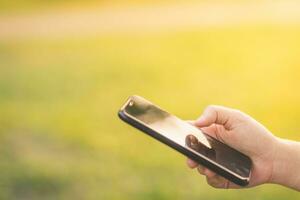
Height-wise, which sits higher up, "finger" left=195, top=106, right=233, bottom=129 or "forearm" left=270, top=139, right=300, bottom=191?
"finger" left=195, top=106, right=233, bottom=129

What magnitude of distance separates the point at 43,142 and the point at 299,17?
81 centimetres

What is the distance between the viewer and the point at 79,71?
4.59 ft

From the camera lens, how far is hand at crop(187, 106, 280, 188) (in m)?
0.91

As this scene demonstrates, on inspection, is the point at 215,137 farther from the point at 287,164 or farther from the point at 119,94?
the point at 119,94

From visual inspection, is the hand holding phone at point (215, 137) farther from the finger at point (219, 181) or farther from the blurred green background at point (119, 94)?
the blurred green background at point (119, 94)

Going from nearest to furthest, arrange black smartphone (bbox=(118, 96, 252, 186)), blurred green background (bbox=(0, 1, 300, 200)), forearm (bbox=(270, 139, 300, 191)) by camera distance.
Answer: black smartphone (bbox=(118, 96, 252, 186)) → forearm (bbox=(270, 139, 300, 191)) → blurred green background (bbox=(0, 1, 300, 200))

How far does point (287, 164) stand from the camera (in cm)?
92

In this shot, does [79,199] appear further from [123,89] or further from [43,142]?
[123,89]

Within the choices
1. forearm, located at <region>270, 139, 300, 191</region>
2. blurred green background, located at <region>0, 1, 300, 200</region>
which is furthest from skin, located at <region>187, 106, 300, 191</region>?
blurred green background, located at <region>0, 1, 300, 200</region>

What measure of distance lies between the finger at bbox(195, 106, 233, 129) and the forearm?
4.1 inches

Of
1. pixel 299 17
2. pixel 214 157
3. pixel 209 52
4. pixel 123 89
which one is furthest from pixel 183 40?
pixel 214 157

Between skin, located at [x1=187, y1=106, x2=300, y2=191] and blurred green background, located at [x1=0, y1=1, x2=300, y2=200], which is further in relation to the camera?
blurred green background, located at [x1=0, y1=1, x2=300, y2=200]

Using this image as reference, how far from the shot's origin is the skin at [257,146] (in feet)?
2.99

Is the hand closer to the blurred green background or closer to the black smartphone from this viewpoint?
the black smartphone
